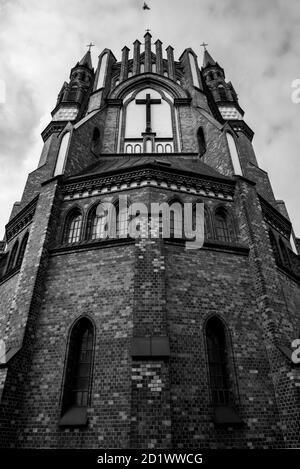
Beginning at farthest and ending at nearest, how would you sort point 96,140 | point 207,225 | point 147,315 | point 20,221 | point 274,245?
point 96,140
point 20,221
point 274,245
point 207,225
point 147,315

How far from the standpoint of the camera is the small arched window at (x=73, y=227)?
1073cm

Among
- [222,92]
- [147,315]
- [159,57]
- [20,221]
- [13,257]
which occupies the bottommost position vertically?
[147,315]

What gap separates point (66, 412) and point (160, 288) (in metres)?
3.54

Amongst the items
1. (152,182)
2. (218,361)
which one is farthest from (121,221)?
(218,361)

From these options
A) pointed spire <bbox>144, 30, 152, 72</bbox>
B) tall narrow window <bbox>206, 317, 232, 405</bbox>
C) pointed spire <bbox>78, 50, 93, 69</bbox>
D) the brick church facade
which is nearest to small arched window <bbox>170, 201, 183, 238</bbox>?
the brick church facade

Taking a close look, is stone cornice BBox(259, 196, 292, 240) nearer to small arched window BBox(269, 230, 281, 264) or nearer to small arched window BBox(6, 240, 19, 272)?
small arched window BBox(269, 230, 281, 264)

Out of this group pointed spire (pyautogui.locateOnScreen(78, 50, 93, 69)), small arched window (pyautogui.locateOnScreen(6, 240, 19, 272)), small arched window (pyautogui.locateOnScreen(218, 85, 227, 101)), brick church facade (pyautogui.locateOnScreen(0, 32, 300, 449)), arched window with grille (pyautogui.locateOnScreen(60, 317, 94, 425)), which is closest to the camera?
brick church facade (pyautogui.locateOnScreen(0, 32, 300, 449))

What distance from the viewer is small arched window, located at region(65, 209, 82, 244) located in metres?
10.7

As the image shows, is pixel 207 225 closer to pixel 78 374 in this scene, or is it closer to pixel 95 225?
pixel 95 225

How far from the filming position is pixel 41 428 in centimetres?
745

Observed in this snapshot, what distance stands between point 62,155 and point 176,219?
17.3 feet

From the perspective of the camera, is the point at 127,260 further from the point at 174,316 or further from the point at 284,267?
the point at 284,267

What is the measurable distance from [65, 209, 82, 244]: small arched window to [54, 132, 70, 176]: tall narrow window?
1886 millimetres

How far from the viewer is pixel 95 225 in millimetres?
10859
